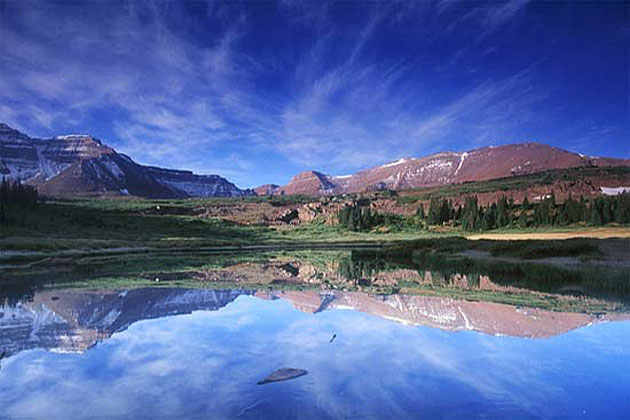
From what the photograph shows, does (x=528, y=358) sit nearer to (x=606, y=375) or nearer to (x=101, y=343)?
(x=606, y=375)

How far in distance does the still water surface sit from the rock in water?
0.17 metres

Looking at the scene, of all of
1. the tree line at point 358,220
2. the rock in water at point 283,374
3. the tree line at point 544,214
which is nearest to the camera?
the rock in water at point 283,374

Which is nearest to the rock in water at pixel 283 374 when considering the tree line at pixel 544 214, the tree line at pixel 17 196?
the tree line at pixel 544 214

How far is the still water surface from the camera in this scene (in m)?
5.32

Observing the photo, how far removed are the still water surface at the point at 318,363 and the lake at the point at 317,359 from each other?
0.03m

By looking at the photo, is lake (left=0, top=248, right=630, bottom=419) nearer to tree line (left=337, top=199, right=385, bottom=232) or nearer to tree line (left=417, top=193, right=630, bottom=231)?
tree line (left=417, top=193, right=630, bottom=231)

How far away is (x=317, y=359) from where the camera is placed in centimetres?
726

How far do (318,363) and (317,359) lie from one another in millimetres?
228

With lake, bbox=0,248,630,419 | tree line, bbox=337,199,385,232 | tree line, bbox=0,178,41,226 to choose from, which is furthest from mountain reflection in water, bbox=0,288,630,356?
tree line, bbox=337,199,385,232

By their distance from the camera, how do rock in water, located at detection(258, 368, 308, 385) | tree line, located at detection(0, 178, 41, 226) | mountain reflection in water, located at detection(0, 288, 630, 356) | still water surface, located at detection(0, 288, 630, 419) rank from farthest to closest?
1. tree line, located at detection(0, 178, 41, 226)
2. mountain reflection in water, located at detection(0, 288, 630, 356)
3. rock in water, located at detection(258, 368, 308, 385)
4. still water surface, located at detection(0, 288, 630, 419)

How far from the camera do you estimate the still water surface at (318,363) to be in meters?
5.32

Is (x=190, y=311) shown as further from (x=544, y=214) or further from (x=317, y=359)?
(x=544, y=214)

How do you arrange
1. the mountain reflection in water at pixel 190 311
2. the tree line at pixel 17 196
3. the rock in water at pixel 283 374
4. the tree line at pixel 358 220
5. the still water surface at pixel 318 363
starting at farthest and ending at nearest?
the tree line at pixel 358 220
the tree line at pixel 17 196
the mountain reflection in water at pixel 190 311
the rock in water at pixel 283 374
the still water surface at pixel 318 363

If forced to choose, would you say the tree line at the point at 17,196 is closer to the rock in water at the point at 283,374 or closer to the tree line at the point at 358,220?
the tree line at the point at 358,220
